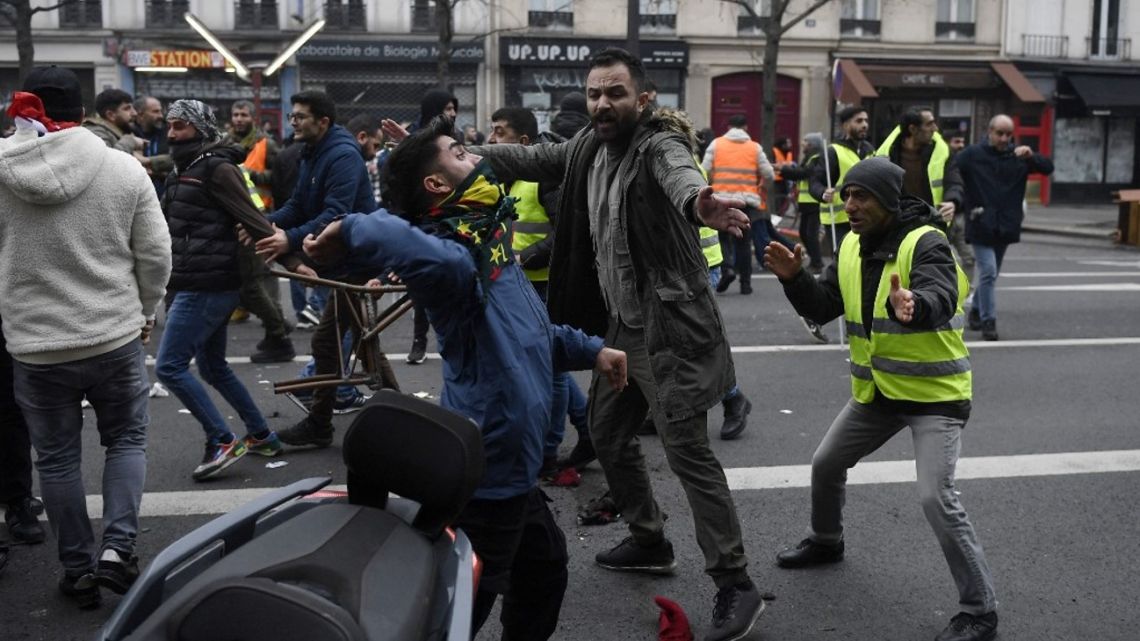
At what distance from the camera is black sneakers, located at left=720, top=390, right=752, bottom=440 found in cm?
685

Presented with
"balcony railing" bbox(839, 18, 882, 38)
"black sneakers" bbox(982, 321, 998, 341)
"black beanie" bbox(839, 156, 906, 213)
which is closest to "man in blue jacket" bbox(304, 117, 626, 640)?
"black beanie" bbox(839, 156, 906, 213)

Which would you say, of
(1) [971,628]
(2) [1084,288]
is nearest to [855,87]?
(2) [1084,288]

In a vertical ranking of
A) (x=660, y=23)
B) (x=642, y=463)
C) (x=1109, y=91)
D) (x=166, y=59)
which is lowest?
(x=642, y=463)

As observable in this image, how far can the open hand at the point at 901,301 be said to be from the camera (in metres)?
3.90

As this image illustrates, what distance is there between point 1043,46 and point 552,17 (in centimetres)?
1390

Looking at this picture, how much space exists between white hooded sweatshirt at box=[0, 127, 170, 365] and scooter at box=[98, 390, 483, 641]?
1.85 m

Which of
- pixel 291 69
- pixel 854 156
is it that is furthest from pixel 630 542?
pixel 291 69

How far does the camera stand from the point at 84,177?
167 inches

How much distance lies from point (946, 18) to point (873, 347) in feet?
106

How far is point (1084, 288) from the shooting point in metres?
13.4

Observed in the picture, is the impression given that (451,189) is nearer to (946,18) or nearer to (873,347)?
(873,347)

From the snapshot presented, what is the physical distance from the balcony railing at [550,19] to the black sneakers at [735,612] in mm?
29605

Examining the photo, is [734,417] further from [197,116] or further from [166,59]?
[166,59]

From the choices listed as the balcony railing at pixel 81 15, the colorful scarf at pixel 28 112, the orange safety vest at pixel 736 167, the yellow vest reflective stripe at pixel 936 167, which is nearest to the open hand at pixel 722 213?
the colorful scarf at pixel 28 112
